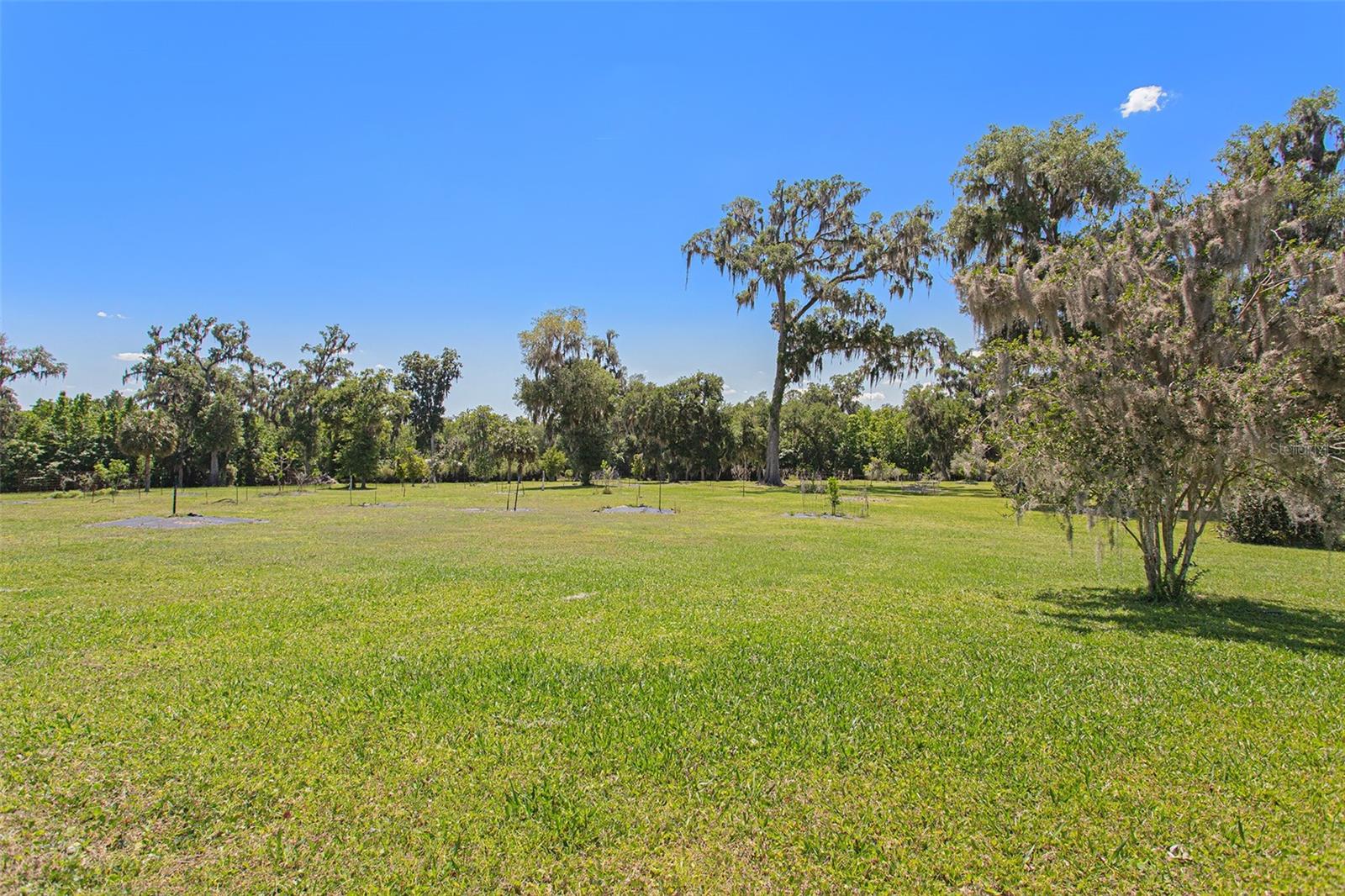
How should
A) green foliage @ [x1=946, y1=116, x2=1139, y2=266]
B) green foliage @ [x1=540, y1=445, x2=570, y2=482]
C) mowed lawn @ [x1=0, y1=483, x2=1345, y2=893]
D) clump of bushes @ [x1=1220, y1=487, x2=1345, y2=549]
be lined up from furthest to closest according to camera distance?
green foliage @ [x1=540, y1=445, x2=570, y2=482], green foliage @ [x1=946, y1=116, x2=1139, y2=266], clump of bushes @ [x1=1220, y1=487, x2=1345, y2=549], mowed lawn @ [x1=0, y1=483, x2=1345, y2=893]

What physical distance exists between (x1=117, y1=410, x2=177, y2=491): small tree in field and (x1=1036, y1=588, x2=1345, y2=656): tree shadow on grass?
35.4 meters

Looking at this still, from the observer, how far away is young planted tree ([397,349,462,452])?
75938mm

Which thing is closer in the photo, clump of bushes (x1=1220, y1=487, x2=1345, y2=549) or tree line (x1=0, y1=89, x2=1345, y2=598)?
tree line (x1=0, y1=89, x2=1345, y2=598)

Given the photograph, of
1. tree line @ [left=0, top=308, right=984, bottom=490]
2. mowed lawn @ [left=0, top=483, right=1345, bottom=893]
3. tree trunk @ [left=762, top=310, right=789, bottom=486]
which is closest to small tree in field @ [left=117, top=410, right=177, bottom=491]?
tree line @ [left=0, top=308, right=984, bottom=490]

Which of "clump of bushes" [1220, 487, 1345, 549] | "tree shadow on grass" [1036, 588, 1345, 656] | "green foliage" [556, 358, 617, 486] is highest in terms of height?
"green foliage" [556, 358, 617, 486]

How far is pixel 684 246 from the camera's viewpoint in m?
39.8

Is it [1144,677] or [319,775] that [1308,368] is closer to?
[1144,677]

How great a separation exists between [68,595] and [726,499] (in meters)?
24.5

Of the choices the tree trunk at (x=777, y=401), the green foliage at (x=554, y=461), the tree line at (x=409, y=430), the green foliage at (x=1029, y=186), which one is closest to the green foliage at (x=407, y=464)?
the tree line at (x=409, y=430)

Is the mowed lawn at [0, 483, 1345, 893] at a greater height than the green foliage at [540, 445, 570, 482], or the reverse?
the green foliage at [540, 445, 570, 482]

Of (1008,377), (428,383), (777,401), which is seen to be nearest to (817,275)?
(777,401)

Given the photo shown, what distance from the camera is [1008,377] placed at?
835 centimetres

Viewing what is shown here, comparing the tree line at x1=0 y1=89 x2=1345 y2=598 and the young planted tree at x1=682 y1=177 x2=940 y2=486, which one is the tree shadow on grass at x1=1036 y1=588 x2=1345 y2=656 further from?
the young planted tree at x1=682 y1=177 x2=940 y2=486

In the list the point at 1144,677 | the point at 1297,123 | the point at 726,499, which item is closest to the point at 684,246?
the point at 726,499
